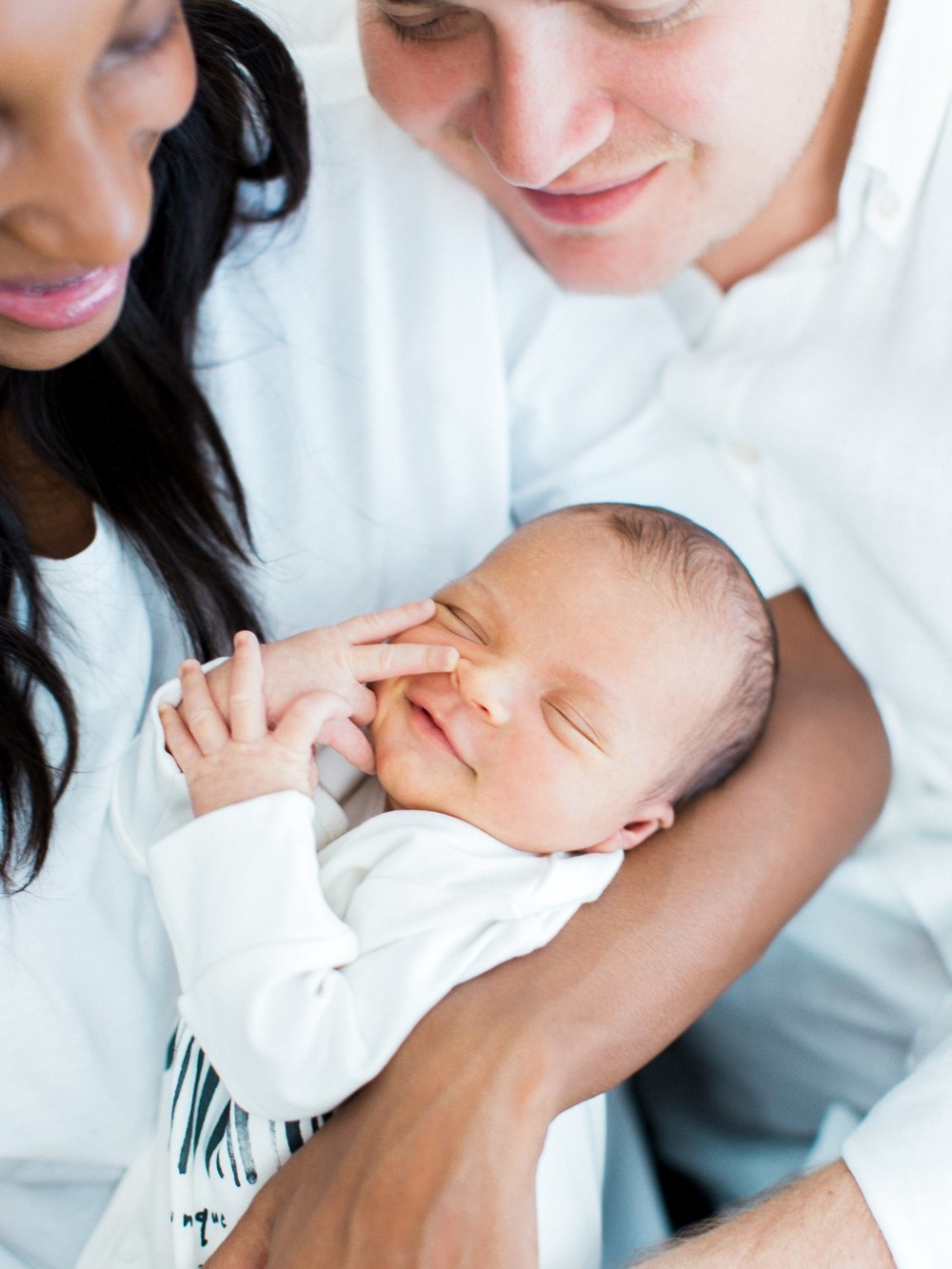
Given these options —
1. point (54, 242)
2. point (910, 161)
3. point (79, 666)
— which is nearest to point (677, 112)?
point (910, 161)

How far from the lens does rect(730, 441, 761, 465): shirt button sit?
1.69 meters

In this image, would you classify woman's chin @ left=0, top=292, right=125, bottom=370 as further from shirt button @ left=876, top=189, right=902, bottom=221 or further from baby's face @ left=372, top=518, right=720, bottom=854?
shirt button @ left=876, top=189, right=902, bottom=221

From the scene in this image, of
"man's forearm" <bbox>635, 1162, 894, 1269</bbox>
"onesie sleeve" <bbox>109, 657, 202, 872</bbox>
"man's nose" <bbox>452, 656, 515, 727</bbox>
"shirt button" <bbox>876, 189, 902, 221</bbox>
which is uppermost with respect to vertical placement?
"shirt button" <bbox>876, 189, 902, 221</bbox>

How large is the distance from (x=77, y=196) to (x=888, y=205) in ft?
3.48

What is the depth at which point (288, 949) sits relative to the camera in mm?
1088

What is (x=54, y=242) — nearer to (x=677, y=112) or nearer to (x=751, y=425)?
(x=677, y=112)

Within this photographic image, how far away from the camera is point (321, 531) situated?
1538mm

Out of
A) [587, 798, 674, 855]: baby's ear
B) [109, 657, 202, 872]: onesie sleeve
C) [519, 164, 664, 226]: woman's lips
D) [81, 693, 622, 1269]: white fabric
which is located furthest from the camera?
[519, 164, 664, 226]: woman's lips

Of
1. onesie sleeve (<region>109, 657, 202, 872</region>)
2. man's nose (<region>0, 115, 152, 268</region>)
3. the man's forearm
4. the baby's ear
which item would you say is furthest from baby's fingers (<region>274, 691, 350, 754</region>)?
the man's forearm

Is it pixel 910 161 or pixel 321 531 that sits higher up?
pixel 910 161

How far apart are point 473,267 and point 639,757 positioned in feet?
2.35

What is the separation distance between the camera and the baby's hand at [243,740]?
118 cm

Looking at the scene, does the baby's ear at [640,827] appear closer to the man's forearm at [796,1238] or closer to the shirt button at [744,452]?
the man's forearm at [796,1238]

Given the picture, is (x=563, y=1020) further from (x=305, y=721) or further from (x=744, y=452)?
(x=744, y=452)
